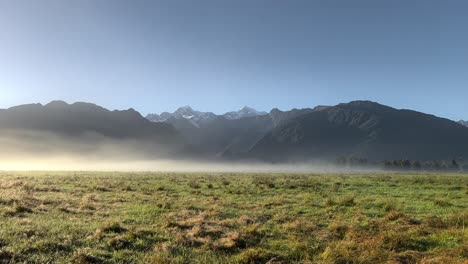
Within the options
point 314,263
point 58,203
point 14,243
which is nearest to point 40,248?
point 14,243

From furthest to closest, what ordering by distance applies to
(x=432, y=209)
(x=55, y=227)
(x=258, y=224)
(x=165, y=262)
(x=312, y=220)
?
1. (x=432, y=209)
2. (x=312, y=220)
3. (x=258, y=224)
4. (x=55, y=227)
5. (x=165, y=262)

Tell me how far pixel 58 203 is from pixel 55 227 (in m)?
9.44

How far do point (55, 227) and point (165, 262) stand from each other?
7.09m

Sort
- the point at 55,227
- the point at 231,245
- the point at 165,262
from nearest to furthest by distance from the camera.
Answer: the point at 165,262 → the point at 231,245 → the point at 55,227

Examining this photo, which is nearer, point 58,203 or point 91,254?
point 91,254

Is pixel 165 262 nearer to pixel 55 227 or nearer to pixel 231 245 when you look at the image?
pixel 231 245

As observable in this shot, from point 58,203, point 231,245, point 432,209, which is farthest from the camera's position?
point 432,209

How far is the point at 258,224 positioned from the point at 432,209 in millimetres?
14602

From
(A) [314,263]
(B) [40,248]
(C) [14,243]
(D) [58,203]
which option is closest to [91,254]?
(B) [40,248]

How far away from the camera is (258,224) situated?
22281 millimetres

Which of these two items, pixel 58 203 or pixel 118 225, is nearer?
pixel 118 225

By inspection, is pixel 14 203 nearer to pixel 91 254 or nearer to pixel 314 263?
pixel 91 254

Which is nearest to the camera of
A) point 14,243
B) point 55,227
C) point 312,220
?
point 14,243

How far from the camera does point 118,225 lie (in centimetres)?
1962
